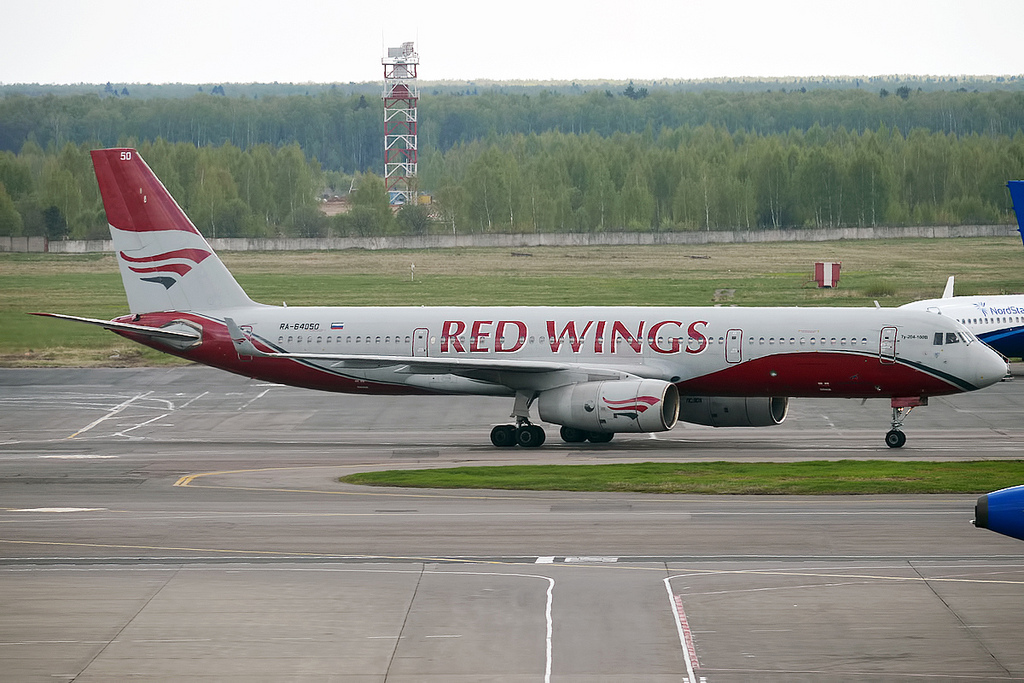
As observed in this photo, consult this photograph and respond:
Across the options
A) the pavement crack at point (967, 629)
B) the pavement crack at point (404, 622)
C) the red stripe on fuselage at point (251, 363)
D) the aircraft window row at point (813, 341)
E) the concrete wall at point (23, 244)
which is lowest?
the pavement crack at point (404, 622)

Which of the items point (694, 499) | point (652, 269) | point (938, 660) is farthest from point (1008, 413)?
point (652, 269)

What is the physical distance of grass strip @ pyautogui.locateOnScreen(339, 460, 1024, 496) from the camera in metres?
30.9

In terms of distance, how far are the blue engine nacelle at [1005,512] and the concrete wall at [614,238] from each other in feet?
A: 429

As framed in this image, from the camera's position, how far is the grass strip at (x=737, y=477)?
30.9 meters

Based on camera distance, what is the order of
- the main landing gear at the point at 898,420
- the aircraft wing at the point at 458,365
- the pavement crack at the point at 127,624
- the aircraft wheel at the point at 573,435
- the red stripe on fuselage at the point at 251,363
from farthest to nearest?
the red stripe on fuselage at the point at 251,363, the aircraft wheel at the point at 573,435, the aircraft wing at the point at 458,365, the main landing gear at the point at 898,420, the pavement crack at the point at 127,624

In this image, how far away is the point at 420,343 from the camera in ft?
144

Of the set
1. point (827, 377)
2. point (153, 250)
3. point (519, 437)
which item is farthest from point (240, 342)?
point (827, 377)

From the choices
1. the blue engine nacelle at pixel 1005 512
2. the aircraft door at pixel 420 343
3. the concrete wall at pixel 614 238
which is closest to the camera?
the blue engine nacelle at pixel 1005 512

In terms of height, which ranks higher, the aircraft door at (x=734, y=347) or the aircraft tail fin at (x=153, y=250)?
the aircraft tail fin at (x=153, y=250)

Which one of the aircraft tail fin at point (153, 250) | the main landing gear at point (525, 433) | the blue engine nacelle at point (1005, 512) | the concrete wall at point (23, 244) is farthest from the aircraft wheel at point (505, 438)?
the concrete wall at point (23, 244)

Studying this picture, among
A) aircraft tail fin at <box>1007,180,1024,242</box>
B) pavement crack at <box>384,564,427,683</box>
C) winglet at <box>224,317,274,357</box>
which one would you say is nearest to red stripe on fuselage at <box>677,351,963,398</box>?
aircraft tail fin at <box>1007,180,1024,242</box>

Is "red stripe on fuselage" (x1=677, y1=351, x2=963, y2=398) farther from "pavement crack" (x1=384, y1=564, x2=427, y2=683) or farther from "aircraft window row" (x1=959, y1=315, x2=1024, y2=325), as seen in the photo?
"pavement crack" (x1=384, y1=564, x2=427, y2=683)

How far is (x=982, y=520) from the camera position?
15688 mm

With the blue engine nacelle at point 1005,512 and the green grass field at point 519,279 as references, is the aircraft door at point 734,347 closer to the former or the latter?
the blue engine nacelle at point 1005,512
